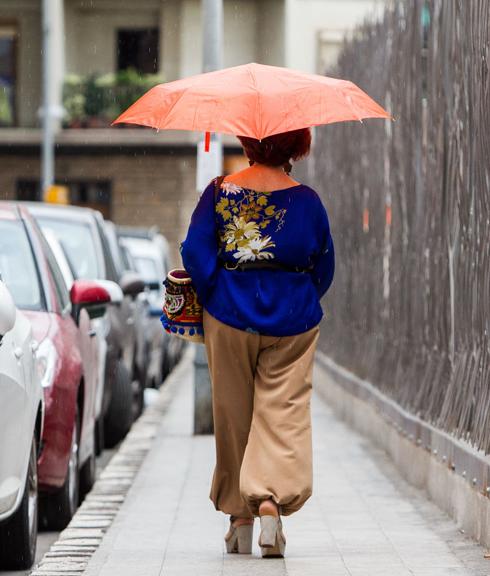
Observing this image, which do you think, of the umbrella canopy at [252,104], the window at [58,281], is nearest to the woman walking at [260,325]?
the umbrella canopy at [252,104]

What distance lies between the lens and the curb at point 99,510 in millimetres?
7254

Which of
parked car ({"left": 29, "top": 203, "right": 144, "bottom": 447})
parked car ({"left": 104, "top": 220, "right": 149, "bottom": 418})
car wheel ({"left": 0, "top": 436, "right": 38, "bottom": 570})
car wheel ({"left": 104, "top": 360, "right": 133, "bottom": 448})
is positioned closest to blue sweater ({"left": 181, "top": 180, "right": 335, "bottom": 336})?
car wheel ({"left": 0, "top": 436, "right": 38, "bottom": 570})

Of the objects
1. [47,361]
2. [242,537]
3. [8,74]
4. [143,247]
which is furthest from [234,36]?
[242,537]

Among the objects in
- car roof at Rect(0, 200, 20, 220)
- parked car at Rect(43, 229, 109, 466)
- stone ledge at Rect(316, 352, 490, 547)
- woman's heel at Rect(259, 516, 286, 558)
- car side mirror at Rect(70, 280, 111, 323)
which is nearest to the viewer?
woman's heel at Rect(259, 516, 286, 558)

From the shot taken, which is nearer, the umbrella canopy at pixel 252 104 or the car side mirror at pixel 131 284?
the umbrella canopy at pixel 252 104

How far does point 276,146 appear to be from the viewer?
702 centimetres

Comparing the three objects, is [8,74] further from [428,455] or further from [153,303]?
[428,455]

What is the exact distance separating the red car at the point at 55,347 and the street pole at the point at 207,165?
3.53 m

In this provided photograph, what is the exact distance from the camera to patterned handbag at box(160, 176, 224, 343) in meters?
6.94

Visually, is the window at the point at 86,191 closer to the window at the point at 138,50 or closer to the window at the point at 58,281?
the window at the point at 138,50

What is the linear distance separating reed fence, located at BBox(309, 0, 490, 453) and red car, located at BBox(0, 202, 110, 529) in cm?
194

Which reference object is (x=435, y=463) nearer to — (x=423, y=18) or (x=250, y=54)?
(x=423, y=18)

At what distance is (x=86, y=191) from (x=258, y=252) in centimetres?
3783

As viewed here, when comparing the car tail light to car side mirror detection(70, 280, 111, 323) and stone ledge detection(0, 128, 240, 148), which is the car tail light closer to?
car side mirror detection(70, 280, 111, 323)
